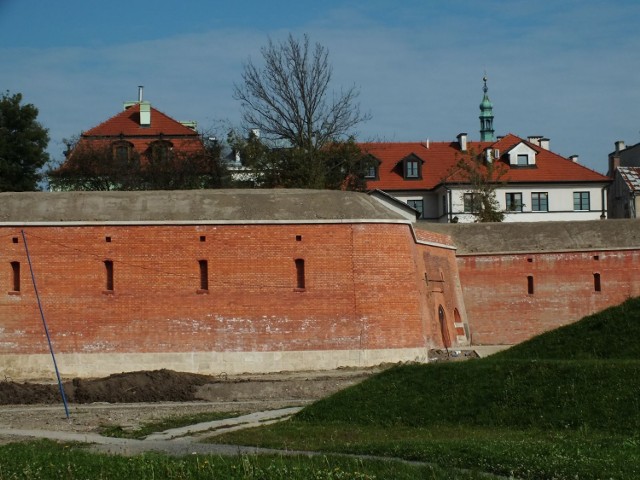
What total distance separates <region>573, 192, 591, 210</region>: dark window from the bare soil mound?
4460cm

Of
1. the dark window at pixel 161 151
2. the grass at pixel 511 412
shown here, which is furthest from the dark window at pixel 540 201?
the grass at pixel 511 412

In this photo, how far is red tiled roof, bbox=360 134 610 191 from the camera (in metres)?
69.9

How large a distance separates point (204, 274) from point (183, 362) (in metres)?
2.64

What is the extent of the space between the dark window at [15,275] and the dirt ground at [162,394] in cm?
381

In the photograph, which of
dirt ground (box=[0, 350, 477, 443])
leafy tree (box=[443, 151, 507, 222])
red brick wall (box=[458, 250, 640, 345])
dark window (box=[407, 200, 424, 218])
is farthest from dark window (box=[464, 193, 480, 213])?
dirt ground (box=[0, 350, 477, 443])

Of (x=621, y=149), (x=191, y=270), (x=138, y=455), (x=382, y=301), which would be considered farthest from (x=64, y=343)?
(x=621, y=149)

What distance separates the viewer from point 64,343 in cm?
3312

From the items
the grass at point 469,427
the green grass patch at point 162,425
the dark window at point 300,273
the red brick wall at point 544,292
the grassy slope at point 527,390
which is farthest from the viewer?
the red brick wall at point 544,292

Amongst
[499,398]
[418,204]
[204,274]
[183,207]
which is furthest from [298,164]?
[499,398]

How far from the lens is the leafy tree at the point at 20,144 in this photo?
54969mm

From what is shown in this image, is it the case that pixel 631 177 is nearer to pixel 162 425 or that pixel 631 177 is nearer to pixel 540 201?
pixel 540 201

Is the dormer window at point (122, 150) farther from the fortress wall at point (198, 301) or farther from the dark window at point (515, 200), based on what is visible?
the fortress wall at point (198, 301)

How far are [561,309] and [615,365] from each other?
884 inches

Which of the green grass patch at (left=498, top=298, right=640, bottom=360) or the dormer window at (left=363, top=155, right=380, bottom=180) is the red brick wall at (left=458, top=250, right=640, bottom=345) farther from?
the green grass patch at (left=498, top=298, right=640, bottom=360)
